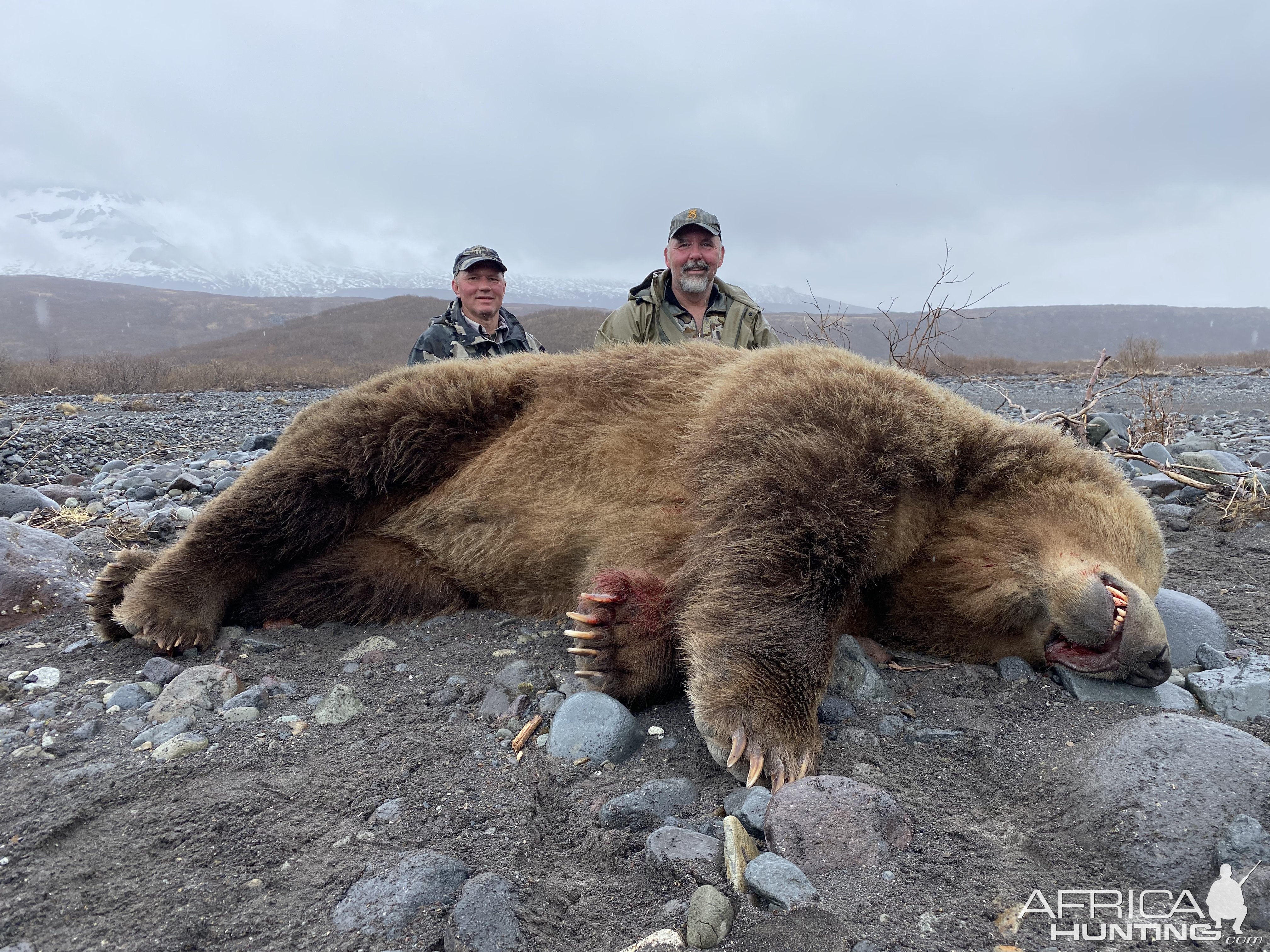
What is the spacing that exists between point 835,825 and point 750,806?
0.25 metres

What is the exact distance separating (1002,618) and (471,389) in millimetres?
2416

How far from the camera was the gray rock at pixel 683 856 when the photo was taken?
1643 mm

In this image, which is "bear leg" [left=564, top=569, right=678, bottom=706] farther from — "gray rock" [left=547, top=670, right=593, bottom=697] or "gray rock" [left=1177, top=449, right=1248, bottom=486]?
"gray rock" [left=1177, top=449, right=1248, bottom=486]

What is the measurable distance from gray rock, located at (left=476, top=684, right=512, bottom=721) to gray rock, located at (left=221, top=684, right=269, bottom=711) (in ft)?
2.38

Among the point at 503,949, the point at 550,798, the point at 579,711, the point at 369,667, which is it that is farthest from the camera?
the point at 369,667

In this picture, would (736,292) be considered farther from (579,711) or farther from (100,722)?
(100,722)

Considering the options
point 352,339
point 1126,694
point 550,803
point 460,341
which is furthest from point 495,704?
point 352,339

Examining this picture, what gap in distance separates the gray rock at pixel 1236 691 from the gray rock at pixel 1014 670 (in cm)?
51

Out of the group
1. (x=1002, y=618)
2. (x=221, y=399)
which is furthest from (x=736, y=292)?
(x=221, y=399)

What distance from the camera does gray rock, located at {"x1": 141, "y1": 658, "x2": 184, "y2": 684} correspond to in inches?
107

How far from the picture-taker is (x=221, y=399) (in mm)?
18750

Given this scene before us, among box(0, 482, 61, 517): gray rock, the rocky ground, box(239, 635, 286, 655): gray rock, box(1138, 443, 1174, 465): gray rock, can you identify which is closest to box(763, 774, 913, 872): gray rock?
the rocky ground

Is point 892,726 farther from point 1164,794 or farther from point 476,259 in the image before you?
point 476,259

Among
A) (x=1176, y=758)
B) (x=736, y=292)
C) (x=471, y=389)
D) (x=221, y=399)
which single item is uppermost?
(x=736, y=292)
